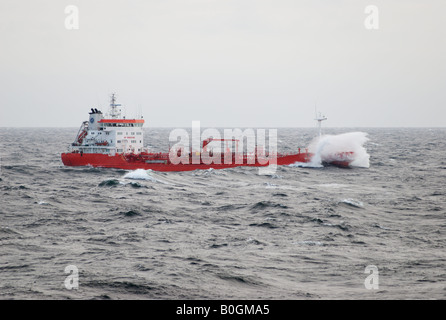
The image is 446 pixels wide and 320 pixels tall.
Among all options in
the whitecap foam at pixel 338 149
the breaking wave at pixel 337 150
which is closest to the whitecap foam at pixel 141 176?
the breaking wave at pixel 337 150

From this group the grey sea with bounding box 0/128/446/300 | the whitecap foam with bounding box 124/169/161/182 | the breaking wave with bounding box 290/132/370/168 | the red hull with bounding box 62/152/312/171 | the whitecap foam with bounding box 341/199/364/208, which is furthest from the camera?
the breaking wave with bounding box 290/132/370/168

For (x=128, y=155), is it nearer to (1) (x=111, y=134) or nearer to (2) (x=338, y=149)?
(1) (x=111, y=134)

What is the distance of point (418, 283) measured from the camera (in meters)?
16.3

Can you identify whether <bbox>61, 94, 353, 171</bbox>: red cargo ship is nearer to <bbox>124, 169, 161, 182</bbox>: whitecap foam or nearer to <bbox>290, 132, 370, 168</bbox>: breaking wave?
<bbox>290, 132, 370, 168</bbox>: breaking wave

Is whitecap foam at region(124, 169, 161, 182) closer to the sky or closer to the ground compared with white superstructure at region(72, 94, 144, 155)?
closer to the ground

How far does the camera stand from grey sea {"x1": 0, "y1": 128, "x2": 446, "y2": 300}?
1612 cm

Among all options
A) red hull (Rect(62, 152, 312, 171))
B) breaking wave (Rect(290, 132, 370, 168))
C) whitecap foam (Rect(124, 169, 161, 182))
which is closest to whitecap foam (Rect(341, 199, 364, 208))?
whitecap foam (Rect(124, 169, 161, 182))

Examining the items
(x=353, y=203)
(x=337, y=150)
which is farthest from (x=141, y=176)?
(x=337, y=150)

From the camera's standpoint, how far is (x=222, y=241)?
22.1 m

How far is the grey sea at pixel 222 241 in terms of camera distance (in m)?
16.1

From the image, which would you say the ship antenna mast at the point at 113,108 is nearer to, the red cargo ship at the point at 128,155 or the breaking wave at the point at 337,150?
the red cargo ship at the point at 128,155
